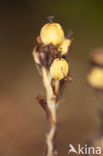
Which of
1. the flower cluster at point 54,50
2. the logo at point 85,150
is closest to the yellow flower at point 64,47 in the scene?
the flower cluster at point 54,50

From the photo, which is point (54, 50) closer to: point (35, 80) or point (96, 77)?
point (96, 77)

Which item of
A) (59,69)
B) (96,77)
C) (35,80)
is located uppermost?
(59,69)

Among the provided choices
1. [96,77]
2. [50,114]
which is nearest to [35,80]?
[96,77]

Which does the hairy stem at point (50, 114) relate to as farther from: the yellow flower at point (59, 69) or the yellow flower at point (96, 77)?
the yellow flower at point (96, 77)

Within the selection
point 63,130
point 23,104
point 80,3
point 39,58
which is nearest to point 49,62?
point 39,58

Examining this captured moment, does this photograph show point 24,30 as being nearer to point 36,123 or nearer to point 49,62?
point 36,123

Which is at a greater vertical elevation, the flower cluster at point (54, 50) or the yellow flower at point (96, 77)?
the flower cluster at point (54, 50)

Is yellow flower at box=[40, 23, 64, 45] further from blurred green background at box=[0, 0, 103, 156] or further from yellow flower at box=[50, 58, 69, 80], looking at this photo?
blurred green background at box=[0, 0, 103, 156]
